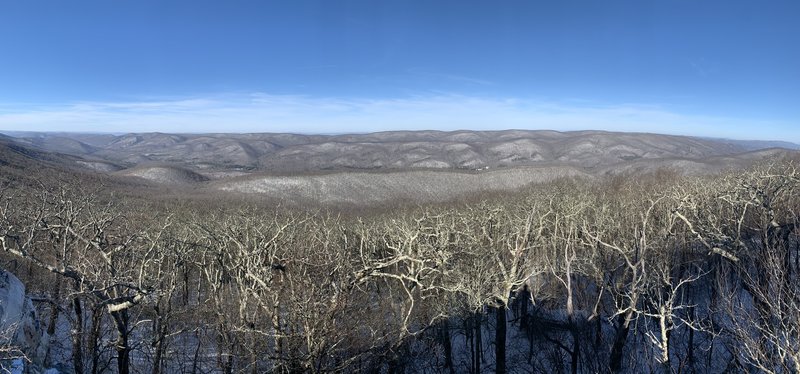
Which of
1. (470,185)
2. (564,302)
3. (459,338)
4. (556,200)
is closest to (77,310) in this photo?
(459,338)

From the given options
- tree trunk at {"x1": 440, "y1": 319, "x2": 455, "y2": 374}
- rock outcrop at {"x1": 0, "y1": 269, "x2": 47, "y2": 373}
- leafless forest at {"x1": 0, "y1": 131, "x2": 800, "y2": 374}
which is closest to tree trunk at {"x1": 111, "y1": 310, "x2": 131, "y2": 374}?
leafless forest at {"x1": 0, "y1": 131, "x2": 800, "y2": 374}

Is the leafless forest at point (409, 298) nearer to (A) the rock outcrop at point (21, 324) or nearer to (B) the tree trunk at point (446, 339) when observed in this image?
(B) the tree trunk at point (446, 339)

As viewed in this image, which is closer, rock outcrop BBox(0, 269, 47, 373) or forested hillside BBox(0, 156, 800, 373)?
rock outcrop BBox(0, 269, 47, 373)

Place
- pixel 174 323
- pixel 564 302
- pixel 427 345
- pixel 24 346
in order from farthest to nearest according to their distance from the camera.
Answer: pixel 564 302 → pixel 174 323 → pixel 427 345 → pixel 24 346

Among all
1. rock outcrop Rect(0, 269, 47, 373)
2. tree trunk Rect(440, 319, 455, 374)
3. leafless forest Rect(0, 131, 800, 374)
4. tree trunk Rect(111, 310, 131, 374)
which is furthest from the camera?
tree trunk Rect(440, 319, 455, 374)

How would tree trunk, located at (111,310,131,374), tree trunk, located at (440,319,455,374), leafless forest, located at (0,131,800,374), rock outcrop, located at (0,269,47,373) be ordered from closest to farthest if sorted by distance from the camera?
rock outcrop, located at (0,269,47,373), tree trunk, located at (111,310,131,374), leafless forest, located at (0,131,800,374), tree trunk, located at (440,319,455,374)

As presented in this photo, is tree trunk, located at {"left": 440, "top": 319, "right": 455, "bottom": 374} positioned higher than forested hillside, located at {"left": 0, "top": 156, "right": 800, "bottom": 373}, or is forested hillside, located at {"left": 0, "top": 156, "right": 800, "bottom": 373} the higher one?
forested hillside, located at {"left": 0, "top": 156, "right": 800, "bottom": 373}

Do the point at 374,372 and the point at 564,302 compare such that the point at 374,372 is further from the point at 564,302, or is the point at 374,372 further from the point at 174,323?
the point at 564,302

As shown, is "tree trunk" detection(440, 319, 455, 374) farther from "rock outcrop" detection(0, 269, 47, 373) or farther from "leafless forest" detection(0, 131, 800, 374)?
"rock outcrop" detection(0, 269, 47, 373)
